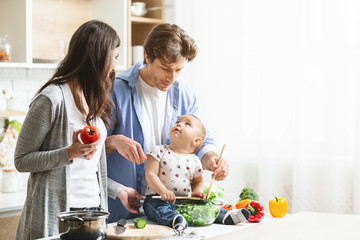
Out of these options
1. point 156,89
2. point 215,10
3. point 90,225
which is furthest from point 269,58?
point 90,225

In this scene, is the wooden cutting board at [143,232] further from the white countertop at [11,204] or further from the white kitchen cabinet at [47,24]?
the white kitchen cabinet at [47,24]

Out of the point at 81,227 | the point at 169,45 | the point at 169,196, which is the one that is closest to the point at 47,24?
the point at 169,45

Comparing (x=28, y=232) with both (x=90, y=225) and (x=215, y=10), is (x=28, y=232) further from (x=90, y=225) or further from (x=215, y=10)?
(x=215, y=10)

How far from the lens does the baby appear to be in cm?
203

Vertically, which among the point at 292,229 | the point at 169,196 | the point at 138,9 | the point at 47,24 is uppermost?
the point at 138,9

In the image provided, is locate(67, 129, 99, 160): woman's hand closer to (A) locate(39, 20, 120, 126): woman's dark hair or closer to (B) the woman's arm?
(B) the woman's arm

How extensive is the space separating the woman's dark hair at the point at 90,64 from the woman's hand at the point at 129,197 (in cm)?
35

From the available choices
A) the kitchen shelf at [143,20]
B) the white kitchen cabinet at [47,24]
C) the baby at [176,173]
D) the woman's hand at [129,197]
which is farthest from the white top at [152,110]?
the kitchen shelf at [143,20]

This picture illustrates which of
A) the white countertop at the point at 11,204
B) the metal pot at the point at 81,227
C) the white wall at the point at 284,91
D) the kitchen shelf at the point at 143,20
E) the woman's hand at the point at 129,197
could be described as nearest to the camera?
the metal pot at the point at 81,227

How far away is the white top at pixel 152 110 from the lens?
2299 mm

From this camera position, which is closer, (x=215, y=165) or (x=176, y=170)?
(x=176, y=170)

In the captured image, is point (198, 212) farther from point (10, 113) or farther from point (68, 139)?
point (10, 113)

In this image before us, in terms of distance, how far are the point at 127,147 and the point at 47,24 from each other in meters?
1.87

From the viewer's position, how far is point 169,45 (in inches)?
84.3
